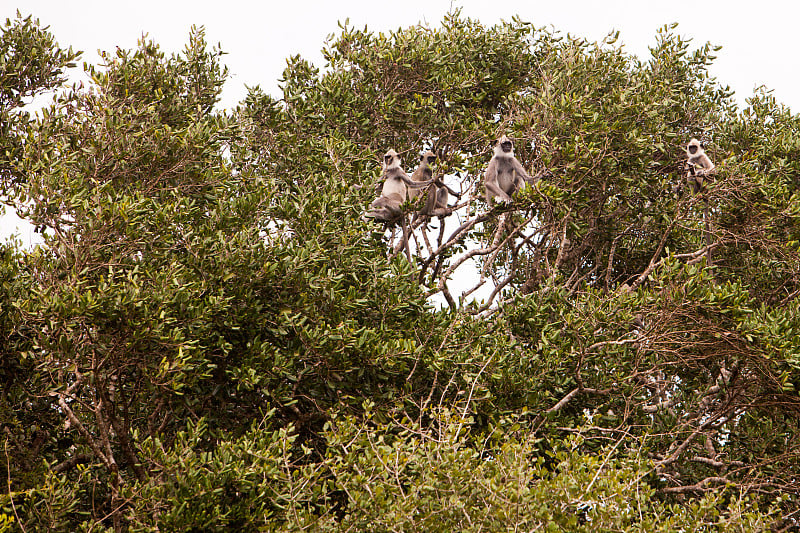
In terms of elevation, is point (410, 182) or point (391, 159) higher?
point (391, 159)

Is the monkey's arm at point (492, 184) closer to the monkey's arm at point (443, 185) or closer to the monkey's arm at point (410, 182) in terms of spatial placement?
the monkey's arm at point (443, 185)

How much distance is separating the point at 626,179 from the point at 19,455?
10.8 metres

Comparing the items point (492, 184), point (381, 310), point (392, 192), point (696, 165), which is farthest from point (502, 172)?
point (381, 310)

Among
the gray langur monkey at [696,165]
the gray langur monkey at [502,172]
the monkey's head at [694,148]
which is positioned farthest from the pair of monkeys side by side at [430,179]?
the monkey's head at [694,148]

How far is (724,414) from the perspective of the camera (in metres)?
13.6

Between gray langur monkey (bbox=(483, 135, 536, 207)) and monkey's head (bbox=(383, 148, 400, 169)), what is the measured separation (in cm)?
170

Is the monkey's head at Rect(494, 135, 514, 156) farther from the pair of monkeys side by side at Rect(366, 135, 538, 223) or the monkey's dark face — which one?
the monkey's dark face

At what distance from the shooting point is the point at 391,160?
16828mm

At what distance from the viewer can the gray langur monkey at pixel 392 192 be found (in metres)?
16.3

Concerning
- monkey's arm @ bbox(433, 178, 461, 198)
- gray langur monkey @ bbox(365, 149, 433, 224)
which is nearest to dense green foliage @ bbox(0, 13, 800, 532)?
monkey's arm @ bbox(433, 178, 461, 198)

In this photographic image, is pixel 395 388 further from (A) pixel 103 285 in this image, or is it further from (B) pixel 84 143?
(B) pixel 84 143

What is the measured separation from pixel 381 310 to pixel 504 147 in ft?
15.6

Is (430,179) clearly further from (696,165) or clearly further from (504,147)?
(696,165)

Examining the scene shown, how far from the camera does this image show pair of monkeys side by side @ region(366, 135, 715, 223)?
51.8 ft
